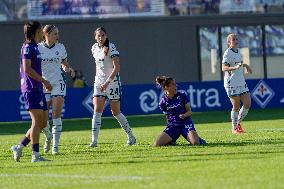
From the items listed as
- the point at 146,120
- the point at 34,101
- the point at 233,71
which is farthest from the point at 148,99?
the point at 34,101

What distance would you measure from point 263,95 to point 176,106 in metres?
16.0

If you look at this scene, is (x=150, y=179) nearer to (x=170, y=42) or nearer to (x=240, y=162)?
(x=240, y=162)

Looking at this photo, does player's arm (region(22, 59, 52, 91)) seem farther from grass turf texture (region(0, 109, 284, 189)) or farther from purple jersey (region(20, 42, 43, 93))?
grass turf texture (region(0, 109, 284, 189))

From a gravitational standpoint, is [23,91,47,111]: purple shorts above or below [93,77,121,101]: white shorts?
above

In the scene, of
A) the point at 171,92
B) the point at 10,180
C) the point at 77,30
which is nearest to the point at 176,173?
the point at 10,180

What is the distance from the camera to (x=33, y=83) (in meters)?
15.6

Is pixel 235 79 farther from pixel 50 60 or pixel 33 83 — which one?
pixel 33 83

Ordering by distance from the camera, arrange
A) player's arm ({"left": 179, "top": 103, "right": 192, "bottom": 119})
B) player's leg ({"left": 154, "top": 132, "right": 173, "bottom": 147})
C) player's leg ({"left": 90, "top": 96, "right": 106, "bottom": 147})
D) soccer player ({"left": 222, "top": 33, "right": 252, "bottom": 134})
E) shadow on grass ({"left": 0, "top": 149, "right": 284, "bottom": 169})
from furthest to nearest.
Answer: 1. soccer player ({"left": 222, "top": 33, "right": 252, "bottom": 134})
2. player's leg ({"left": 90, "top": 96, "right": 106, "bottom": 147})
3. player's arm ({"left": 179, "top": 103, "right": 192, "bottom": 119})
4. player's leg ({"left": 154, "top": 132, "right": 173, "bottom": 147})
5. shadow on grass ({"left": 0, "top": 149, "right": 284, "bottom": 169})

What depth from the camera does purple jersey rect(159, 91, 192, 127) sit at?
18484 millimetres

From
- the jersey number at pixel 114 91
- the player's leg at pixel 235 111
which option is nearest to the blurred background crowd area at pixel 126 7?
the player's leg at pixel 235 111

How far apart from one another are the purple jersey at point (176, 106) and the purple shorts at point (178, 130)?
2.8 inches

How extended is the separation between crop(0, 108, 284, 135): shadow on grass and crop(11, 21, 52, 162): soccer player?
38.2 feet

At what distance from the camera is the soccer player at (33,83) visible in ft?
50.7

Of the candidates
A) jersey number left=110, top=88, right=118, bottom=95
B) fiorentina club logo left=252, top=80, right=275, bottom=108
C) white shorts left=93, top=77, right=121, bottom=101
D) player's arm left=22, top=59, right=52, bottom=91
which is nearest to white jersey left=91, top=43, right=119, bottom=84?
white shorts left=93, top=77, right=121, bottom=101
